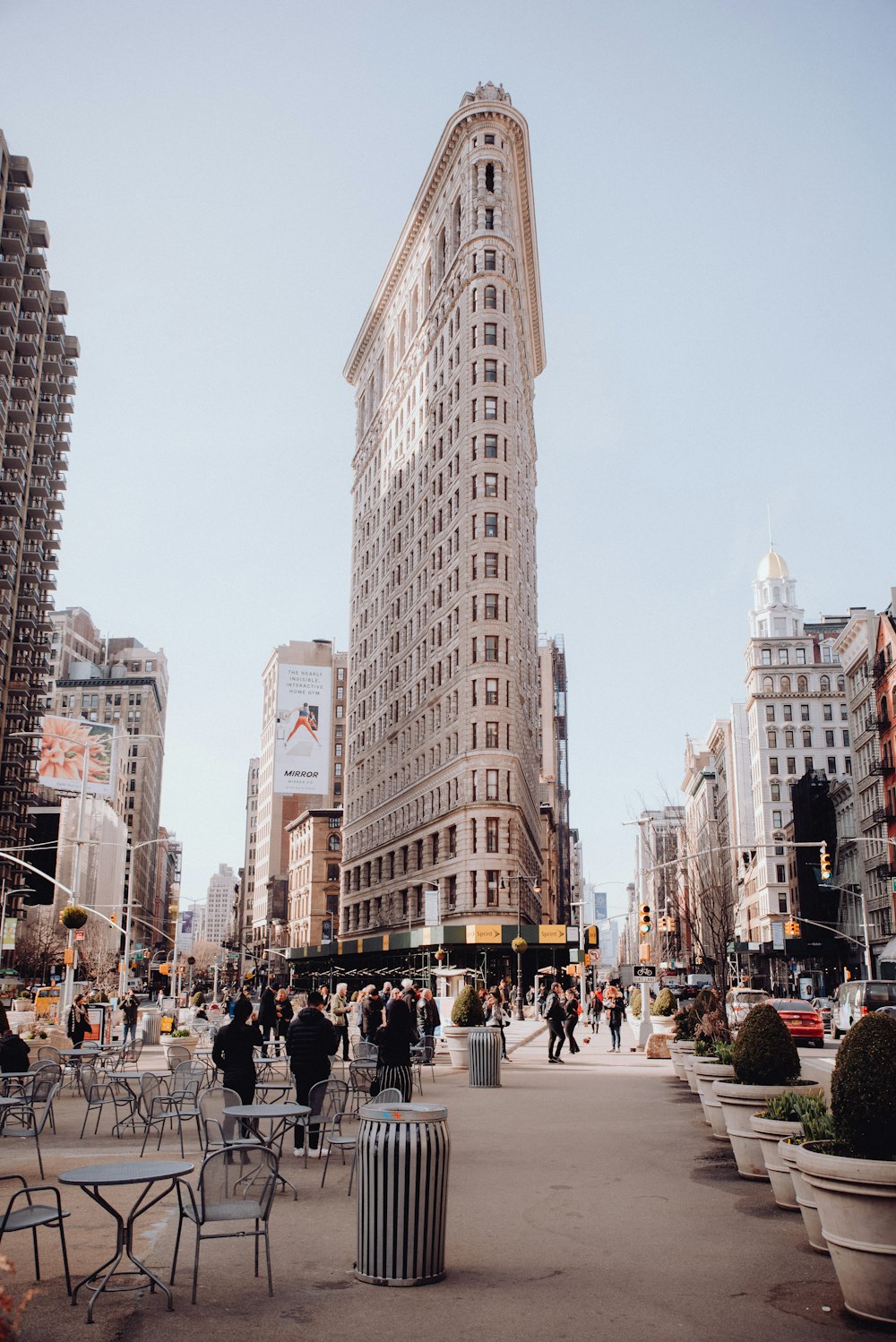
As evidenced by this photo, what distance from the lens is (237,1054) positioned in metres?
14.3

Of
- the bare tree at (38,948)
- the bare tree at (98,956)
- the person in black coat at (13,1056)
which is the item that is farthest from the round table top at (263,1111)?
the bare tree at (38,948)

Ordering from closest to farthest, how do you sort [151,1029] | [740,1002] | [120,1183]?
[120,1183] < [151,1029] < [740,1002]

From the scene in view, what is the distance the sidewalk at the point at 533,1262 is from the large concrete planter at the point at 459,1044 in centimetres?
1343

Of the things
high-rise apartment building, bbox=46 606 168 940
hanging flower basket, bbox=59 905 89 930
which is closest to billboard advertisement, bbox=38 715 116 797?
hanging flower basket, bbox=59 905 89 930

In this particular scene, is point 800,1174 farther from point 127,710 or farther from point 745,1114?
point 127,710

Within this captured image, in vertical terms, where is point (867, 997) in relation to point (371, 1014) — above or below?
below

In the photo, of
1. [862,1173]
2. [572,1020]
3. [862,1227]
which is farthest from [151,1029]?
[862,1173]

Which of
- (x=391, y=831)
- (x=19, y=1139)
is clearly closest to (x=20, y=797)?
(x=391, y=831)

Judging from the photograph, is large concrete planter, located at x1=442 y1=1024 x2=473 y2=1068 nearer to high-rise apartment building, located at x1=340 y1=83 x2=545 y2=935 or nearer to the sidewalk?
the sidewalk

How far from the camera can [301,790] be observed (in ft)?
196

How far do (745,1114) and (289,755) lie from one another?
164 ft

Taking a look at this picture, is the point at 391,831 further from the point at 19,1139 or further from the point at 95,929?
the point at 19,1139

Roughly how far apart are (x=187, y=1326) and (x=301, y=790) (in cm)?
5275

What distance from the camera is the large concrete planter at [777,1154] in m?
10.7
